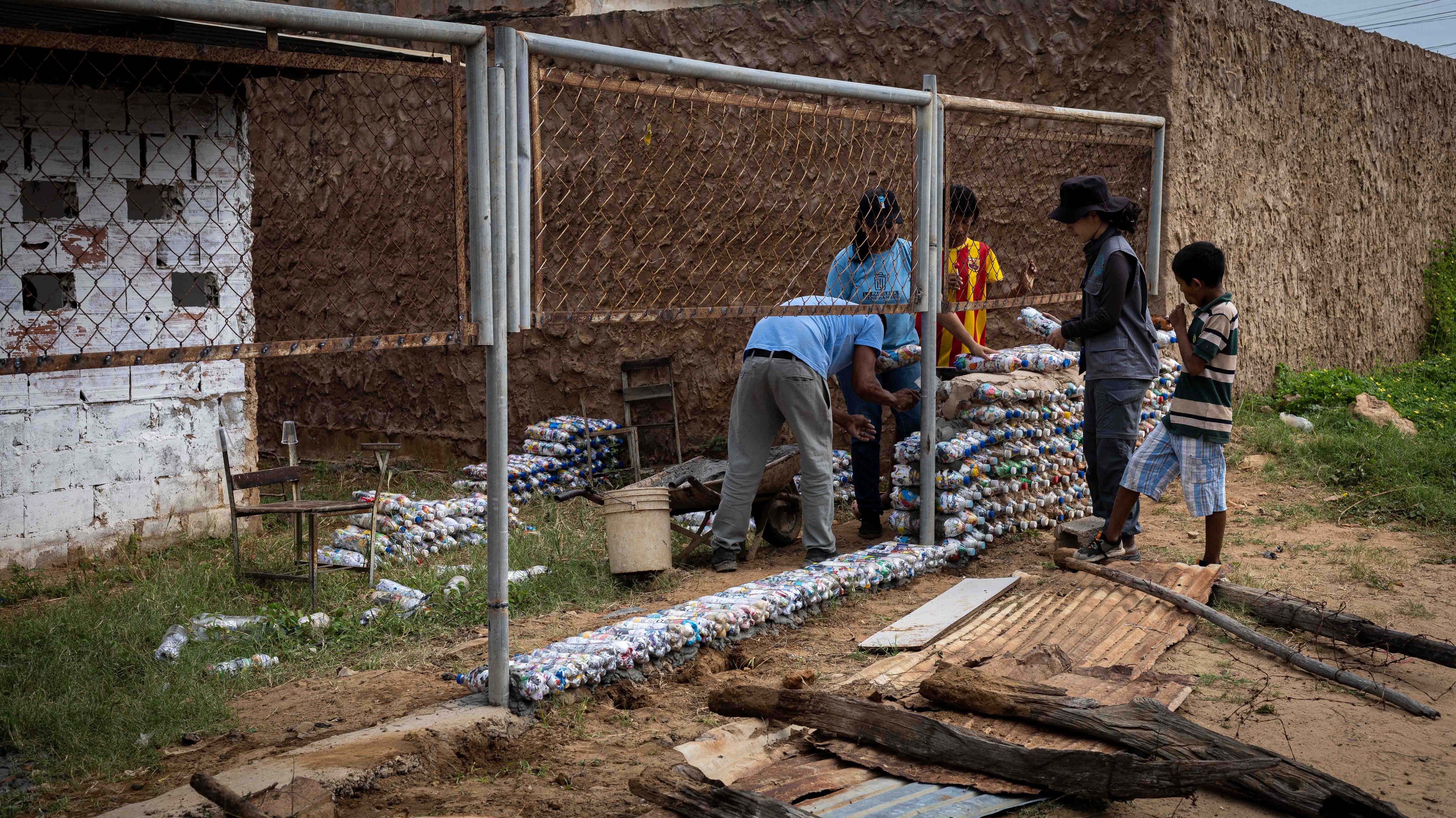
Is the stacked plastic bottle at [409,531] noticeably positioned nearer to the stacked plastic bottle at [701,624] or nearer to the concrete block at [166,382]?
the concrete block at [166,382]

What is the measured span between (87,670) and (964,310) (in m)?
4.79

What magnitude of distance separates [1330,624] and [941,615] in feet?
5.36

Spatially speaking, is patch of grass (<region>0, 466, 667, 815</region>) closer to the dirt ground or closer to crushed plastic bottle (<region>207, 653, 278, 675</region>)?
crushed plastic bottle (<region>207, 653, 278, 675</region>)

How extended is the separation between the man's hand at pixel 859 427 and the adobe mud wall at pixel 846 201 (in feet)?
4.86

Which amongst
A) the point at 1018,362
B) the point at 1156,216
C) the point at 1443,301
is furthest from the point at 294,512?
the point at 1443,301

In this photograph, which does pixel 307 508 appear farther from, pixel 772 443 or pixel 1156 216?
pixel 1156 216

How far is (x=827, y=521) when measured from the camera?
21.0 feet

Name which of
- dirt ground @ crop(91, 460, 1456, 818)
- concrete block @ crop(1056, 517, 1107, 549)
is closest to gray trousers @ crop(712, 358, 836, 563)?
dirt ground @ crop(91, 460, 1456, 818)

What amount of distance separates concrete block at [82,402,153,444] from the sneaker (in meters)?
5.76

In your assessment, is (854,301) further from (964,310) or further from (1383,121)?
(1383,121)

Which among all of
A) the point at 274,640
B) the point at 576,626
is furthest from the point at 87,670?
the point at 576,626

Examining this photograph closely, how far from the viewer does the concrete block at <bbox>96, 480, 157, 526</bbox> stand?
7383 millimetres

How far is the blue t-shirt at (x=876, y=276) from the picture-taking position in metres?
6.31

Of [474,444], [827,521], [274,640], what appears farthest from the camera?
[474,444]
